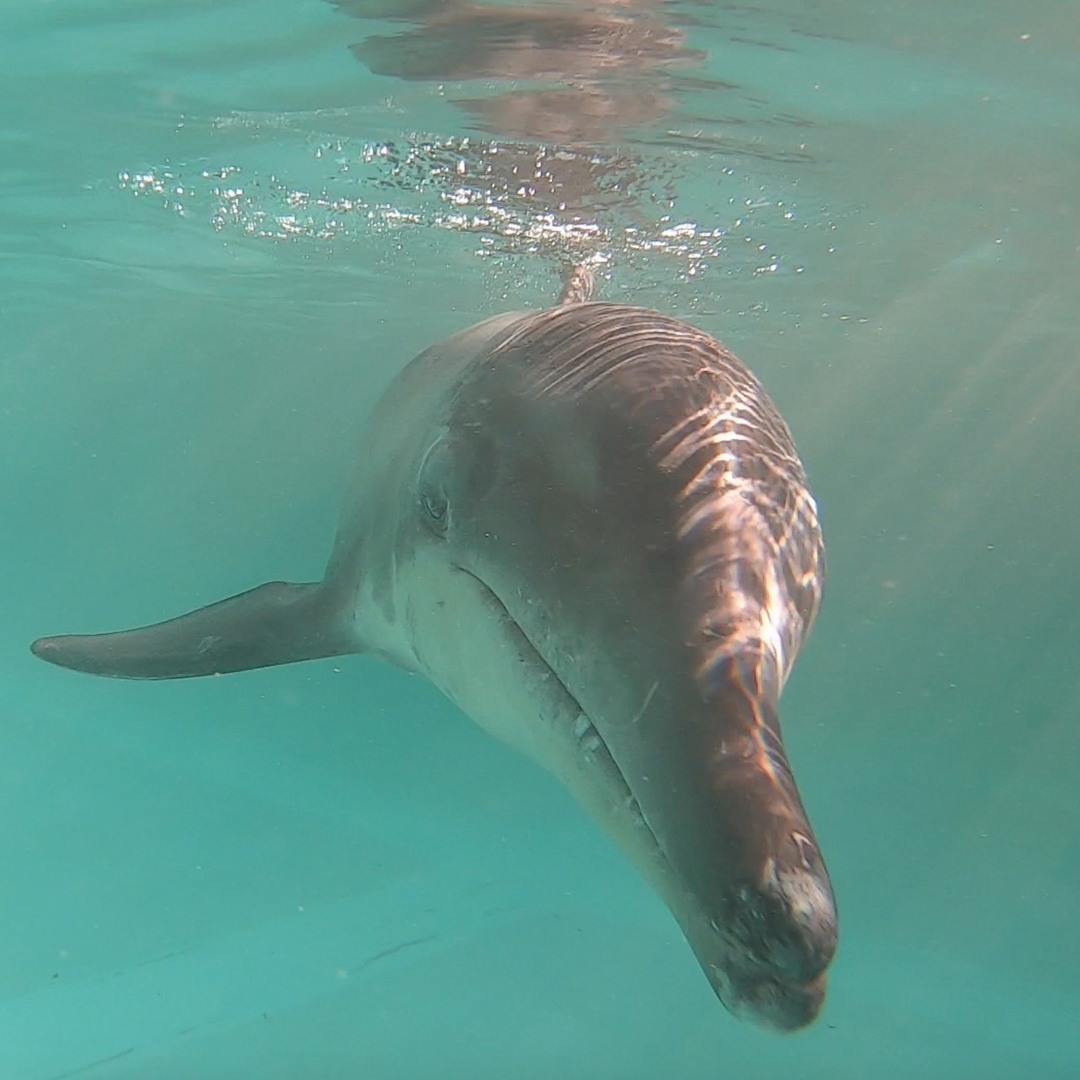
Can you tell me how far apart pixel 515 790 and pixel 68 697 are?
10060mm

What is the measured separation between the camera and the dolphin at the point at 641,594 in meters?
2.54

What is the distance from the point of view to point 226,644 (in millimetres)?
6074

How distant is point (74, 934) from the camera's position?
14.6m

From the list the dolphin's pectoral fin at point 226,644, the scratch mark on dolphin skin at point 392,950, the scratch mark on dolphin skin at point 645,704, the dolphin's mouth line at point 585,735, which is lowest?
the scratch mark on dolphin skin at point 392,950

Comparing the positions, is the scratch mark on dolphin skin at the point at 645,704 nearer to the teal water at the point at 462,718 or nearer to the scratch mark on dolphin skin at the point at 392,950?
the teal water at the point at 462,718

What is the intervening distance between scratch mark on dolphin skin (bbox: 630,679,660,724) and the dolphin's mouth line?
0.52 ft

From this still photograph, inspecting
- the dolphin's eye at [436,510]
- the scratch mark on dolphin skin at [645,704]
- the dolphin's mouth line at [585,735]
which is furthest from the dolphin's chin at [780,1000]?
the dolphin's eye at [436,510]

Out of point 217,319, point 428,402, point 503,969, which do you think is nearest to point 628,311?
point 428,402

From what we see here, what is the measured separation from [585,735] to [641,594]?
44cm

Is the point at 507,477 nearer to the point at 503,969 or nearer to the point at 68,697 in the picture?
the point at 503,969

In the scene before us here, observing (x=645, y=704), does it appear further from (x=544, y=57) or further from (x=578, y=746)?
(x=544, y=57)

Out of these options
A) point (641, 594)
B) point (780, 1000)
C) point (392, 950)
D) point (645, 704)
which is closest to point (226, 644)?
point (641, 594)

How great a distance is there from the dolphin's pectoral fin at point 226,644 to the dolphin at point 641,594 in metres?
0.77

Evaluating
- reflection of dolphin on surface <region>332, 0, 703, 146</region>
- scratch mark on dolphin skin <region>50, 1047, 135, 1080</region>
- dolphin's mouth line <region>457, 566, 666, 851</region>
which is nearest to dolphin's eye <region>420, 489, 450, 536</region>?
dolphin's mouth line <region>457, 566, 666, 851</region>
